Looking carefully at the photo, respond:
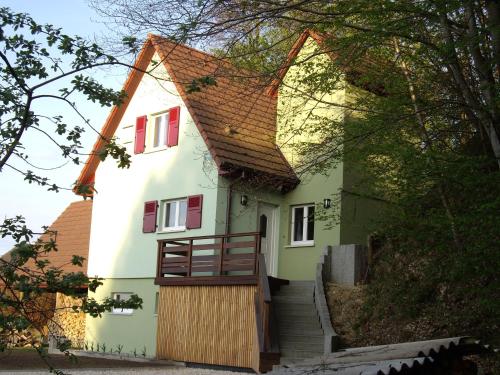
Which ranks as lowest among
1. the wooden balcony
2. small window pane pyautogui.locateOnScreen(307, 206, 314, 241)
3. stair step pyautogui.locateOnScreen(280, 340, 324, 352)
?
stair step pyautogui.locateOnScreen(280, 340, 324, 352)

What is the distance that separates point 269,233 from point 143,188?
429cm

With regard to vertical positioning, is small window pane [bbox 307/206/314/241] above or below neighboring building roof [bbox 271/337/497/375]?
above

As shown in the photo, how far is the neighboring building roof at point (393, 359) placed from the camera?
21.6 ft

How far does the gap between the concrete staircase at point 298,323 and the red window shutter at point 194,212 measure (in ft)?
11.9

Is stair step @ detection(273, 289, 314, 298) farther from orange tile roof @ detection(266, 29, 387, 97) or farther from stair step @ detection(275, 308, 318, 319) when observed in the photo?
orange tile roof @ detection(266, 29, 387, 97)

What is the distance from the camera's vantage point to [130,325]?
886 inches

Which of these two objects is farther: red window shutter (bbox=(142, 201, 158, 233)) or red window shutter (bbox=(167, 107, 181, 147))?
red window shutter (bbox=(142, 201, 158, 233))

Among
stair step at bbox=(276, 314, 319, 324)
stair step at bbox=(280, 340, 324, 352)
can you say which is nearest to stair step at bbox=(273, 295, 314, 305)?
stair step at bbox=(276, 314, 319, 324)

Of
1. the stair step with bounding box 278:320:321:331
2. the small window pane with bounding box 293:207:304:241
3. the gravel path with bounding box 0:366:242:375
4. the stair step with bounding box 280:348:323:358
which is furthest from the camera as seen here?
the small window pane with bounding box 293:207:304:241

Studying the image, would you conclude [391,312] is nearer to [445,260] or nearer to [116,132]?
[445,260]

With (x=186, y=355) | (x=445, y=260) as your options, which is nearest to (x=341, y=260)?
(x=186, y=355)

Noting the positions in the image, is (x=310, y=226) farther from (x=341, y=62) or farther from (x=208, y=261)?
(x=341, y=62)

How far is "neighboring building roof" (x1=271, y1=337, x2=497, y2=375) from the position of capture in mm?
6594

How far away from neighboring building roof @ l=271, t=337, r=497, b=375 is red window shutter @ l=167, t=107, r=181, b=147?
48.9 ft
